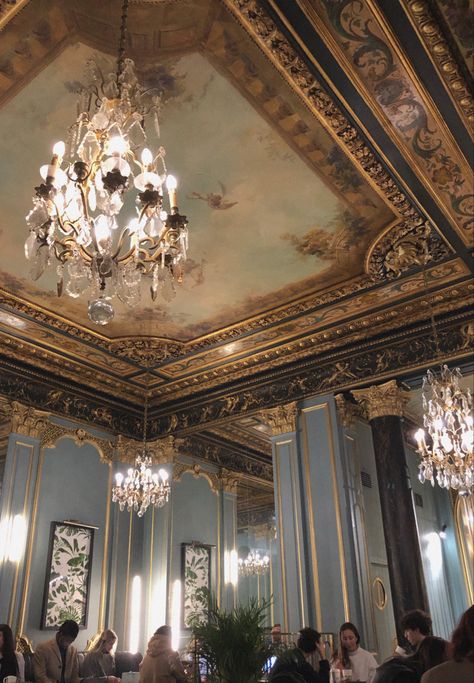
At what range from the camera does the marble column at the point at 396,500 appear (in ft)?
24.2

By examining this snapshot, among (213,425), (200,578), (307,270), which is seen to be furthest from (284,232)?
(200,578)

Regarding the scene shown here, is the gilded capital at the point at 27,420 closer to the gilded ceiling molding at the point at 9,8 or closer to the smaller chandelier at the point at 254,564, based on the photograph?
the gilded ceiling molding at the point at 9,8

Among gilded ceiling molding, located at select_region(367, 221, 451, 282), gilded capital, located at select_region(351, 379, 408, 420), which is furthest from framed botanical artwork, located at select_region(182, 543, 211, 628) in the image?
gilded ceiling molding, located at select_region(367, 221, 451, 282)

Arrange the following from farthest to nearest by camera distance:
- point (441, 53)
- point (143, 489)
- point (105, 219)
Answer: point (143, 489)
point (441, 53)
point (105, 219)

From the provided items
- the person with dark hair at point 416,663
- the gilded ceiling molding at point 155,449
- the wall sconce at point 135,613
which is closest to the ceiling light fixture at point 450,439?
the person with dark hair at point 416,663

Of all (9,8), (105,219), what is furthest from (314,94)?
(9,8)

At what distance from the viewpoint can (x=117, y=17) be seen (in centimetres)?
466

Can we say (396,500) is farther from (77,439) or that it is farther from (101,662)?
(77,439)

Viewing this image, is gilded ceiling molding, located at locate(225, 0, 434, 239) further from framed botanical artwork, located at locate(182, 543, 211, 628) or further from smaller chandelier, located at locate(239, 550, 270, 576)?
smaller chandelier, located at locate(239, 550, 270, 576)

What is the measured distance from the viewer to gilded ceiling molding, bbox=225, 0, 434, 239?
4504mm

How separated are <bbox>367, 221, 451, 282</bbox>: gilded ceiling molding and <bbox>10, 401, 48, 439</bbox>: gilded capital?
571 centimetres

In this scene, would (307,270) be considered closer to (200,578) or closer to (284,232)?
(284,232)

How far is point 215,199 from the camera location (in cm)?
659

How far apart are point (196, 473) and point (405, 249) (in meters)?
6.89
